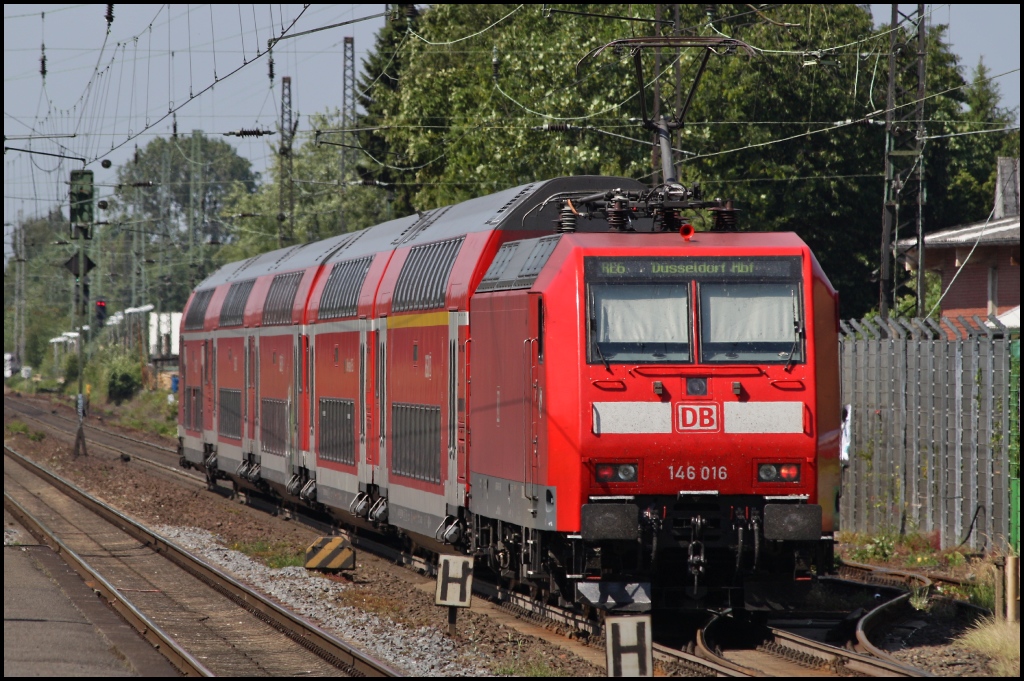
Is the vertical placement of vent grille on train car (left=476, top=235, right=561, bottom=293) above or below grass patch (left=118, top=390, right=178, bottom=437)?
above

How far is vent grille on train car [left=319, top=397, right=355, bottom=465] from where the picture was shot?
19.5m

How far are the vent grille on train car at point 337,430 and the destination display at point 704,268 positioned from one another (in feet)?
27.2

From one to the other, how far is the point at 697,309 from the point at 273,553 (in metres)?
10.4

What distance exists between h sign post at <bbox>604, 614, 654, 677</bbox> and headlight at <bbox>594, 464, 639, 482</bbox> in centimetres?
198

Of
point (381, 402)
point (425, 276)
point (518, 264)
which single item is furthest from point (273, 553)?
point (518, 264)

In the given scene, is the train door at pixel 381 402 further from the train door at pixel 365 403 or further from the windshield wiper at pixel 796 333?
the windshield wiper at pixel 796 333

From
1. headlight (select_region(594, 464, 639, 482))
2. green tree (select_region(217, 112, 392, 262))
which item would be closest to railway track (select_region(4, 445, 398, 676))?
headlight (select_region(594, 464, 639, 482))

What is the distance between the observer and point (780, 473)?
11695 mm

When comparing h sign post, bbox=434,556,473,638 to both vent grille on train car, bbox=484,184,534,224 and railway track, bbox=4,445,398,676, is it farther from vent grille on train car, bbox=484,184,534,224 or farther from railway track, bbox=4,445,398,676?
vent grille on train car, bbox=484,184,534,224

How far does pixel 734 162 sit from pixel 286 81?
16766 millimetres

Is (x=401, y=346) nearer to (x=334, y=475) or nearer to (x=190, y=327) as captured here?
(x=334, y=475)

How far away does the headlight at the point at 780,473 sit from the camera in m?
11.7

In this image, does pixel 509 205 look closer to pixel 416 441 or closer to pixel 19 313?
pixel 416 441

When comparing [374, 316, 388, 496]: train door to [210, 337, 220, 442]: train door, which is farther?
[210, 337, 220, 442]: train door
